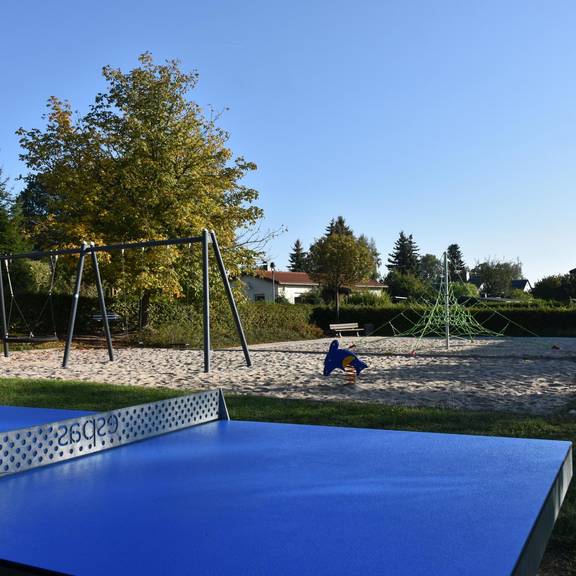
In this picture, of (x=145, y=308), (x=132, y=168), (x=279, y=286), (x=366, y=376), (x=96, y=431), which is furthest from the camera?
(x=279, y=286)

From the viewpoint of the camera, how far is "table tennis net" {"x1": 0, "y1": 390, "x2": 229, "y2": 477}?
2.89 metres

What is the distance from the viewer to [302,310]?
101ft

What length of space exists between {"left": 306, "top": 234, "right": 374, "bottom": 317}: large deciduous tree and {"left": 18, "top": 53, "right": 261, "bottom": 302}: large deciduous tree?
22801mm

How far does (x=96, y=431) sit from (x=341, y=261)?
40.8 meters

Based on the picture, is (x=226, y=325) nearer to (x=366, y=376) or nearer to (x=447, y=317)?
(x=447, y=317)

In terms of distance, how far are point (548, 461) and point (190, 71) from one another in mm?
20798

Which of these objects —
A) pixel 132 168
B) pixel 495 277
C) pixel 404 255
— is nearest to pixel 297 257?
pixel 404 255

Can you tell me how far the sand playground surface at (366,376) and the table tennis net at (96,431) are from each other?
4.55m

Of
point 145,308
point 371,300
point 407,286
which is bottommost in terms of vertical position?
point 145,308

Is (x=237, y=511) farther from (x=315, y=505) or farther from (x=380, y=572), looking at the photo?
(x=380, y=572)

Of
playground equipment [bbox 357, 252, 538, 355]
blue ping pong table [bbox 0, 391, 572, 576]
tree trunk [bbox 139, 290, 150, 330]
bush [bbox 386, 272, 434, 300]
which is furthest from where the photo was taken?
bush [bbox 386, 272, 434, 300]

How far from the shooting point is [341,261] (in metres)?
43.8

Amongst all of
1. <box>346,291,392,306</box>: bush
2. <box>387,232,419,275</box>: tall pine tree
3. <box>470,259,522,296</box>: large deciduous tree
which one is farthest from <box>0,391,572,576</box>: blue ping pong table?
<box>387,232,419,275</box>: tall pine tree

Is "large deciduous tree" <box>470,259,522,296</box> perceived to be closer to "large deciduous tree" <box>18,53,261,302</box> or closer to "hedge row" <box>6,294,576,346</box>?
"hedge row" <box>6,294,576,346</box>
